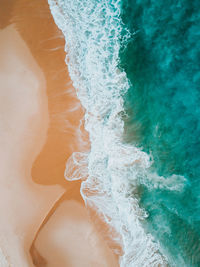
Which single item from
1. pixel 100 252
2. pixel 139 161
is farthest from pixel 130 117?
pixel 100 252

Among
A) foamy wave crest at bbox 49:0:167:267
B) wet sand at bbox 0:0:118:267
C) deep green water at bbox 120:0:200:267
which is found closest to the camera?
wet sand at bbox 0:0:118:267

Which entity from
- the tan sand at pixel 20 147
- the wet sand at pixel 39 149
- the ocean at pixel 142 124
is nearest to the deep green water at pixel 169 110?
the ocean at pixel 142 124

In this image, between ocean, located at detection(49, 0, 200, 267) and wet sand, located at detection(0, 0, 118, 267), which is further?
ocean, located at detection(49, 0, 200, 267)

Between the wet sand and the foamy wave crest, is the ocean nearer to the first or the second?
the foamy wave crest

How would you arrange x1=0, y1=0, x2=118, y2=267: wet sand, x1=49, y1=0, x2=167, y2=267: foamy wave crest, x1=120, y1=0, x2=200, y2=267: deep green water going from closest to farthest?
1. x1=0, y1=0, x2=118, y2=267: wet sand
2. x1=49, y1=0, x2=167, y2=267: foamy wave crest
3. x1=120, y1=0, x2=200, y2=267: deep green water

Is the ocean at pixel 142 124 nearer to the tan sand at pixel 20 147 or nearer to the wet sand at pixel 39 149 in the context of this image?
the wet sand at pixel 39 149

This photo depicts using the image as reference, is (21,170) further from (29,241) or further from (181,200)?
(181,200)

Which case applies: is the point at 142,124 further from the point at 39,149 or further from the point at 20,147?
the point at 20,147

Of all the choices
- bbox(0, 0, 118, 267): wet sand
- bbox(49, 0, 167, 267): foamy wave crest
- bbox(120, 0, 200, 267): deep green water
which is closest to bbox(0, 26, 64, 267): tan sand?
bbox(0, 0, 118, 267): wet sand
